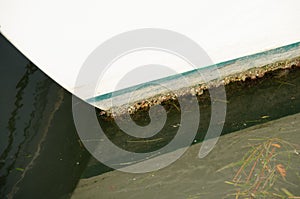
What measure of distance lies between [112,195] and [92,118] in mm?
655

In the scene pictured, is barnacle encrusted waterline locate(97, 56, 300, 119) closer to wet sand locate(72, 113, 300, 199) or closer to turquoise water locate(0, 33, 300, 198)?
turquoise water locate(0, 33, 300, 198)

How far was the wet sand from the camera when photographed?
2.27 metres

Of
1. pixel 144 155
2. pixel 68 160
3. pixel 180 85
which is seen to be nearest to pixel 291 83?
pixel 180 85

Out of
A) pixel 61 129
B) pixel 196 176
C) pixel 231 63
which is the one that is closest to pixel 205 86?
pixel 231 63

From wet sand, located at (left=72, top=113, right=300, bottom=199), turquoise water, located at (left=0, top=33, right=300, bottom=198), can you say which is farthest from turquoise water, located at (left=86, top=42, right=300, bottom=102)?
wet sand, located at (left=72, top=113, right=300, bottom=199)

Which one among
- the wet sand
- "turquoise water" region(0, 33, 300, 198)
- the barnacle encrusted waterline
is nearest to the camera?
the wet sand

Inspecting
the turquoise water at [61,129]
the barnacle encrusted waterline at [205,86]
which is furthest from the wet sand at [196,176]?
the barnacle encrusted waterline at [205,86]

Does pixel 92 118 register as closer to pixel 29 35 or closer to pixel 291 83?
pixel 29 35

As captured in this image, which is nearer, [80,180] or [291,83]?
[80,180]

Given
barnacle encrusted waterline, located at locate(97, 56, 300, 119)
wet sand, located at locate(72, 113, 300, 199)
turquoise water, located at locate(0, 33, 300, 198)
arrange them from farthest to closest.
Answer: barnacle encrusted waterline, located at locate(97, 56, 300, 119) → turquoise water, located at locate(0, 33, 300, 198) → wet sand, located at locate(72, 113, 300, 199)

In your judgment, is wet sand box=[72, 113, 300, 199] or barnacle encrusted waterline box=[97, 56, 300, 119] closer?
wet sand box=[72, 113, 300, 199]

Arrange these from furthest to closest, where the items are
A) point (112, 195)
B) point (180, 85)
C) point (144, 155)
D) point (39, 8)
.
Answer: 1. point (180, 85)
2. point (144, 155)
3. point (112, 195)
4. point (39, 8)

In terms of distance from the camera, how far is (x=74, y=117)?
2826mm

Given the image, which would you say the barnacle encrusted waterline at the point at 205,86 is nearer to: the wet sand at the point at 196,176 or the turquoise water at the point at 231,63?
the turquoise water at the point at 231,63
